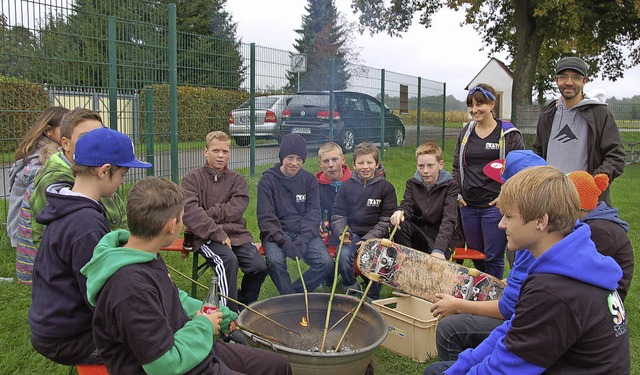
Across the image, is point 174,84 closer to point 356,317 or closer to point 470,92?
point 470,92

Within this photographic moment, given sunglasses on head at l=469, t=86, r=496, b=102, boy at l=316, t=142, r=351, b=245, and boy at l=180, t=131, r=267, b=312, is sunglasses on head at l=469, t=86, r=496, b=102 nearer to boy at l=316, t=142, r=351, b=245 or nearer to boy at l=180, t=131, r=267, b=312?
boy at l=316, t=142, r=351, b=245

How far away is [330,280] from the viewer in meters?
4.41

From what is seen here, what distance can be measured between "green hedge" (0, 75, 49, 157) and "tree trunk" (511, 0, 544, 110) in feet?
42.2

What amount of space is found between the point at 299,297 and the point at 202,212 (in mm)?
1085

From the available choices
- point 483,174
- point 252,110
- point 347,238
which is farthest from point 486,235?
point 252,110

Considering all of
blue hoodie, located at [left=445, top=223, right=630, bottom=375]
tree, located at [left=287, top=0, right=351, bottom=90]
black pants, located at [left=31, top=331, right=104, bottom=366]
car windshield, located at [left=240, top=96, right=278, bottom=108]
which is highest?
tree, located at [left=287, top=0, right=351, bottom=90]

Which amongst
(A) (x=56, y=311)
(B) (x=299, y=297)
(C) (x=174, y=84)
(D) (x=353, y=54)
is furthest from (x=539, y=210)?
(D) (x=353, y=54)

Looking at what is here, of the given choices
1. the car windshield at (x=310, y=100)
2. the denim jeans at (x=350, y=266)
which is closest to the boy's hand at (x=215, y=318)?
the denim jeans at (x=350, y=266)

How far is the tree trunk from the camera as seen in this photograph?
614 inches

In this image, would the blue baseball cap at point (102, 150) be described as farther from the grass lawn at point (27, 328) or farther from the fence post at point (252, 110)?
the fence post at point (252, 110)

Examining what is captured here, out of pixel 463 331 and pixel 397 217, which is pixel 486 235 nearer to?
pixel 397 217

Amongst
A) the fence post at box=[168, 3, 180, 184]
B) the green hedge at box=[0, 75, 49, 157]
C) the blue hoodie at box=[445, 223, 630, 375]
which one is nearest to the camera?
the blue hoodie at box=[445, 223, 630, 375]

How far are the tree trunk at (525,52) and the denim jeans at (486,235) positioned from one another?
1195cm

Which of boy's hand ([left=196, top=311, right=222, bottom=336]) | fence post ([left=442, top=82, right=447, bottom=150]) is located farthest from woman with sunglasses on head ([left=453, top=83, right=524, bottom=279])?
fence post ([left=442, top=82, right=447, bottom=150])
